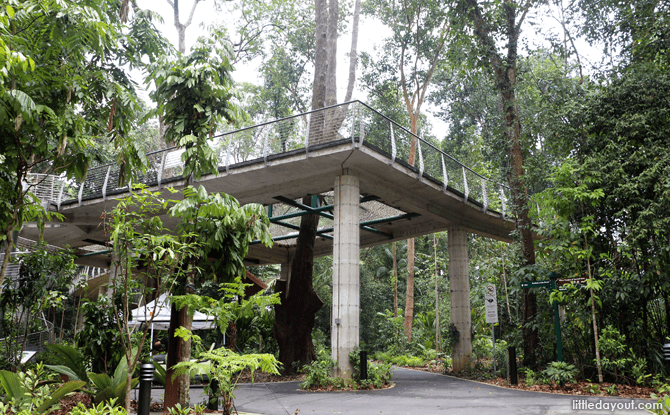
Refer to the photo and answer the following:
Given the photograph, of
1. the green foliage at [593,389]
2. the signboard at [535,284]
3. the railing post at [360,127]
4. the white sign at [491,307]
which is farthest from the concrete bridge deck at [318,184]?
the green foliage at [593,389]

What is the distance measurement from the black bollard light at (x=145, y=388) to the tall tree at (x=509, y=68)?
11.1 metres

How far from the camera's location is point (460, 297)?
16656 mm

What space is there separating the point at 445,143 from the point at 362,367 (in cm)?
2285

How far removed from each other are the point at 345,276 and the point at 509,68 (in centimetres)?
827

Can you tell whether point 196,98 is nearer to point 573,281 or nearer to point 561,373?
point 573,281

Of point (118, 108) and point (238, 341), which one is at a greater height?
point (118, 108)

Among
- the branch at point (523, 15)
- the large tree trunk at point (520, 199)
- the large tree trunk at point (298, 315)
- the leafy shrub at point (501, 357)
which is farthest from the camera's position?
the large tree trunk at point (298, 315)

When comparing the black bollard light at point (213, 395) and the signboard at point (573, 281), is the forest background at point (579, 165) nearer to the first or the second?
the signboard at point (573, 281)

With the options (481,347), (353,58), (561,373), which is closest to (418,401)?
(561,373)

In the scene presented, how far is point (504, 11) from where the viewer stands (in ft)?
48.5

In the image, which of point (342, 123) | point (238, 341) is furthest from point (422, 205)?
point (238, 341)

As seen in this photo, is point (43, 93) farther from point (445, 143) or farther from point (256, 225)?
point (445, 143)

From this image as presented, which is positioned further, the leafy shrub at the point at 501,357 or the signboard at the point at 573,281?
the leafy shrub at the point at 501,357

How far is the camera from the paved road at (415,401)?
27.5 ft
